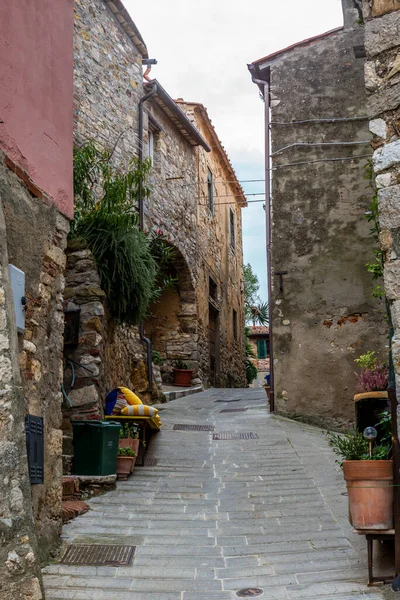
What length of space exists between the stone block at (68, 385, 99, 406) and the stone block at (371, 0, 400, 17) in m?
4.89

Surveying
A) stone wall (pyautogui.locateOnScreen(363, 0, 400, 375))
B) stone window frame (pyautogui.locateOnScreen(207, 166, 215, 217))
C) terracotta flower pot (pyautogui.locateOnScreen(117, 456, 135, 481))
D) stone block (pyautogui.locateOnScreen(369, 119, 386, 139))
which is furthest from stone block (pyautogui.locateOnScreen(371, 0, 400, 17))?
stone window frame (pyautogui.locateOnScreen(207, 166, 215, 217))

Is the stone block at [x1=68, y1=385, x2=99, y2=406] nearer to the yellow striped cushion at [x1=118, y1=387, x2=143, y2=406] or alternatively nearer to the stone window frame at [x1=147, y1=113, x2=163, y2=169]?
the yellow striped cushion at [x1=118, y1=387, x2=143, y2=406]

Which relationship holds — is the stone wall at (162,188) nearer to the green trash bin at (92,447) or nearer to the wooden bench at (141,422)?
the wooden bench at (141,422)

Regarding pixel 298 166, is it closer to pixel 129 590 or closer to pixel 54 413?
pixel 54 413

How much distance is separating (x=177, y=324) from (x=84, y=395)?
23.4 ft

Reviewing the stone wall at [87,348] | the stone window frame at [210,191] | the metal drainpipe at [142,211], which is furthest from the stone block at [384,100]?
the stone window frame at [210,191]

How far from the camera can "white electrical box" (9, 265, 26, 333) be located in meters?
4.40

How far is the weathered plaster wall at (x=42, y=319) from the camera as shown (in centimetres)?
457

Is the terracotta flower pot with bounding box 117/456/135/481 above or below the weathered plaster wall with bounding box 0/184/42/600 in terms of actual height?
below

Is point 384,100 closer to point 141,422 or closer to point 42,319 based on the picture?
point 42,319

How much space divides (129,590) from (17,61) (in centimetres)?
350

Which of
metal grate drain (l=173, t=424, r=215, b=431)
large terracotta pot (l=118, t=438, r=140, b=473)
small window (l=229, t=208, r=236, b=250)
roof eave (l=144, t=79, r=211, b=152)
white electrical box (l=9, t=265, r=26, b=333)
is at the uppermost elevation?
roof eave (l=144, t=79, r=211, b=152)

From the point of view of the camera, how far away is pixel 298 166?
9773mm

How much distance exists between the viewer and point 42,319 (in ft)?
16.5
